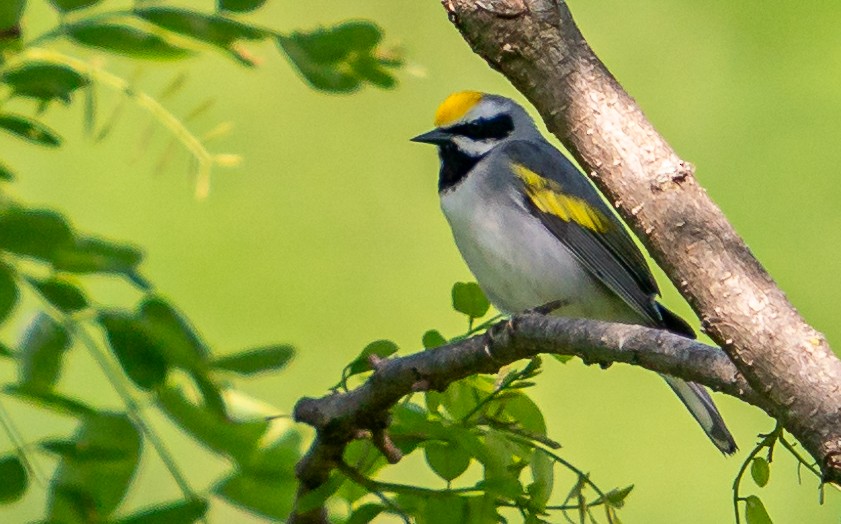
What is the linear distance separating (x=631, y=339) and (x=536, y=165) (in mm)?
1079

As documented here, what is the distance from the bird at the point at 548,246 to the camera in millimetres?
1893

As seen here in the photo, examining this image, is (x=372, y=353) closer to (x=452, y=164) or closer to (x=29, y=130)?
(x=29, y=130)

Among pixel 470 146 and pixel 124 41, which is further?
pixel 470 146

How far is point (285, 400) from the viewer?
2.92 meters

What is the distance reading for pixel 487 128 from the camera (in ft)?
7.03

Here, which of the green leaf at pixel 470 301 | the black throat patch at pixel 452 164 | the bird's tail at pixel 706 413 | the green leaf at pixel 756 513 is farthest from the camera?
the black throat patch at pixel 452 164

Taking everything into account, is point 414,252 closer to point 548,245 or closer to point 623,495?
point 548,245

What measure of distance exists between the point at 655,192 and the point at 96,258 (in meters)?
0.59

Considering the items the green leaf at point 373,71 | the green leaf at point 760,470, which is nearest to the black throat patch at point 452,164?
the green leaf at point 373,71

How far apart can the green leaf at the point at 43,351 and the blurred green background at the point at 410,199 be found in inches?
56.6

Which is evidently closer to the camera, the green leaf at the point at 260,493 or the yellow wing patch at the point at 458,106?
the green leaf at the point at 260,493

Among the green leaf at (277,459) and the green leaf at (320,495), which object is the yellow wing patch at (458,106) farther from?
the green leaf at (320,495)

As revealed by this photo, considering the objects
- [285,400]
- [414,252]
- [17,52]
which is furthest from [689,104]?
[17,52]

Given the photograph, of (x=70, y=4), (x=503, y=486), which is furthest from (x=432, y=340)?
(x=70, y=4)
